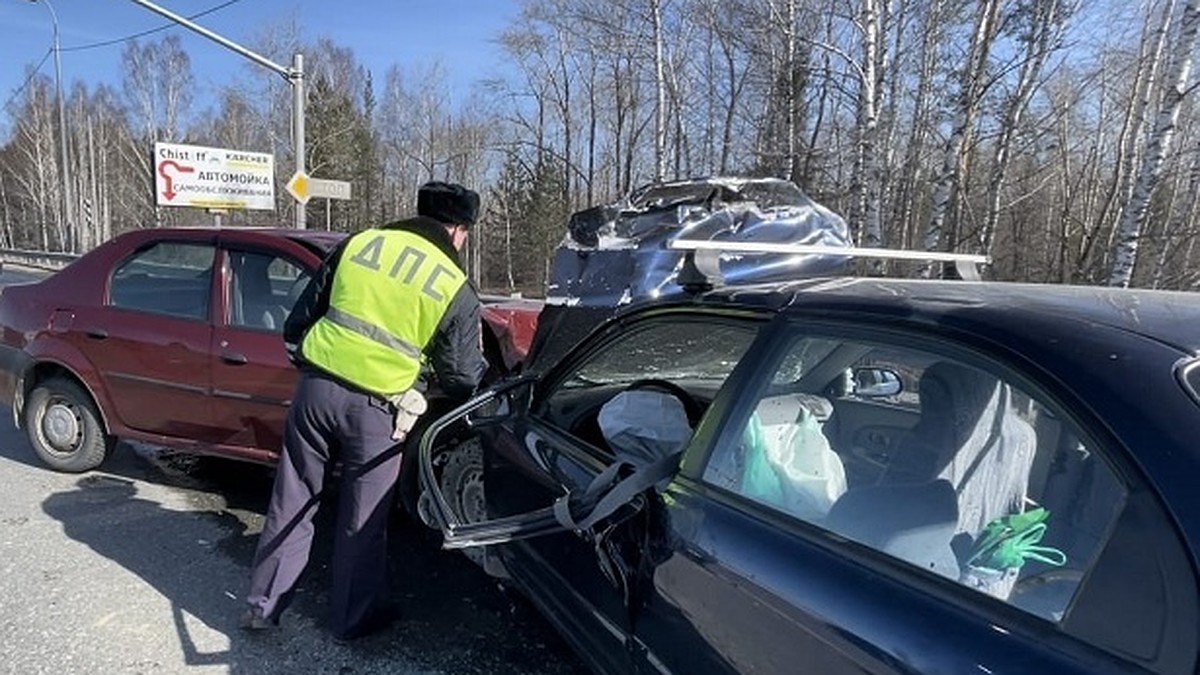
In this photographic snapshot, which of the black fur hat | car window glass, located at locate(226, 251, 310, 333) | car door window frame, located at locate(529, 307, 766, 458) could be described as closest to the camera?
car door window frame, located at locate(529, 307, 766, 458)

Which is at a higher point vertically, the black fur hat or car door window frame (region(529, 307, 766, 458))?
the black fur hat

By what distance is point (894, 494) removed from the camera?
168cm

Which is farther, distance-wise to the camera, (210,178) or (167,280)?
(210,178)

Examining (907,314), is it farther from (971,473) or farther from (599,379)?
(599,379)

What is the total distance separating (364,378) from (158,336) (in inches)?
89.1

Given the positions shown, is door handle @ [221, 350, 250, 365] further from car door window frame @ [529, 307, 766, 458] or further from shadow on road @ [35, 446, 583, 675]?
car door window frame @ [529, 307, 766, 458]

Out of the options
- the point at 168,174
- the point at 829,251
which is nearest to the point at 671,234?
the point at 829,251

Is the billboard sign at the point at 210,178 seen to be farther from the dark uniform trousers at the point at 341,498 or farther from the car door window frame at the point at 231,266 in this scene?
the dark uniform trousers at the point at 341,498

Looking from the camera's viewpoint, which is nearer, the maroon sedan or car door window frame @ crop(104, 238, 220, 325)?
the maroon sedan

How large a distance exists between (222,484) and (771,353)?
4204mm

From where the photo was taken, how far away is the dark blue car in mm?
1155

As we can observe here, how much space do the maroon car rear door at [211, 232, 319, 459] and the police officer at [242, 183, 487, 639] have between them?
1069mm

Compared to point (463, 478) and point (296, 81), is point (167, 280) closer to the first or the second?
point (463, 478)

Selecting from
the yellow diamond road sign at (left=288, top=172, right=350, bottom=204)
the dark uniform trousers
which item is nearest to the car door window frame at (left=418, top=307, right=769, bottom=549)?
the dark uniform trousers
